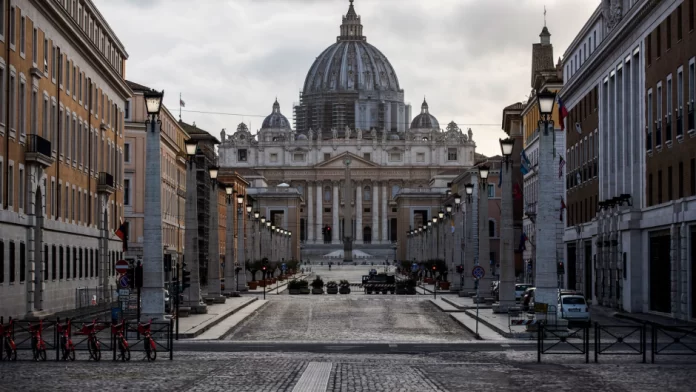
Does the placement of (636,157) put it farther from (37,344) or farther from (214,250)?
(37,344)

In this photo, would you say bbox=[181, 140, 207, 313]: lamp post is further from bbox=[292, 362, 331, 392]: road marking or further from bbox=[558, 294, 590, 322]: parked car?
bbox=[292, 362, 331, 392]: road marking

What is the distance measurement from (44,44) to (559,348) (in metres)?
28.6

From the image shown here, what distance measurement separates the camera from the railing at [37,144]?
167ft

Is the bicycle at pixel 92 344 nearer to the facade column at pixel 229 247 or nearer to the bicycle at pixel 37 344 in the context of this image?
the bicycle at pixel 37 344

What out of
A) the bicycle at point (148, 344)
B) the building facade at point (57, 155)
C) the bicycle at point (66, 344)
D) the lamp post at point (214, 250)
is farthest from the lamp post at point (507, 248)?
the bicycle at point (66, 344)

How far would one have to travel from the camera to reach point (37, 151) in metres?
51.2

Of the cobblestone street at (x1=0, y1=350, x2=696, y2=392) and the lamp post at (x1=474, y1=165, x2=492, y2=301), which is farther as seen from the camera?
the lamp post at (x1=474, y1=165, x2=492, y2=301)

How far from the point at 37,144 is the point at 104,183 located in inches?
774

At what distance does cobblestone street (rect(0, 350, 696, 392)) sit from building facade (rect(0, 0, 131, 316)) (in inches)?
737

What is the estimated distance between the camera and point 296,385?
76.2 ft

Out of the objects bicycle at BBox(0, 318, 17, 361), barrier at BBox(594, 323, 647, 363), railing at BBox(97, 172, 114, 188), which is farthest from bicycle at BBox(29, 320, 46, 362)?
railing at BBox(97, 172, 114, 188)

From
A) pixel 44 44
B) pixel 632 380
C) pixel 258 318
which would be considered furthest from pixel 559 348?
pixel 44 44

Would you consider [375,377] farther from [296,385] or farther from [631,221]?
[631,221]

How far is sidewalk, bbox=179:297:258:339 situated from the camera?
40847mm
